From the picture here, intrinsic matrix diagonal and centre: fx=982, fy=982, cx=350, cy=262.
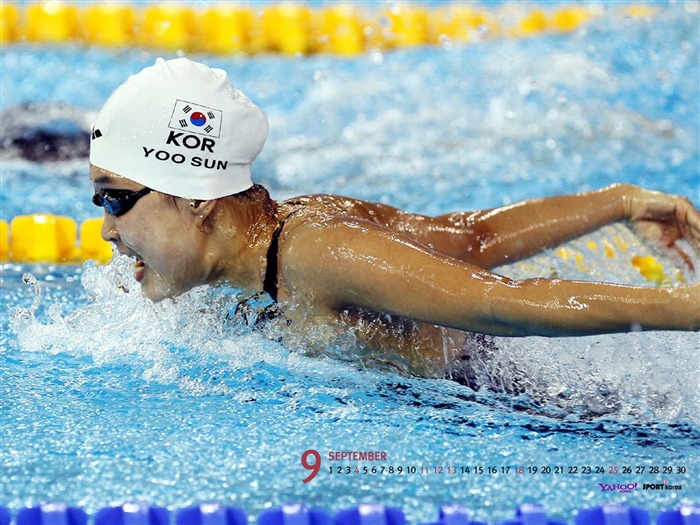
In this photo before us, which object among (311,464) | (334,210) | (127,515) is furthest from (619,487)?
(127,515)

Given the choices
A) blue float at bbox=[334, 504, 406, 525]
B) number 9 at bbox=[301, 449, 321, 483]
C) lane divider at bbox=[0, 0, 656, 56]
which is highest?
lane divider at bbox=[0, 0, 656, 56]

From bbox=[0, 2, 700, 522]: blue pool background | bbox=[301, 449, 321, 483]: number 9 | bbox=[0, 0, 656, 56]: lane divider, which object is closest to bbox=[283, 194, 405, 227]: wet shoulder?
bbox=[0, 2, 700, 522]: blue pool background

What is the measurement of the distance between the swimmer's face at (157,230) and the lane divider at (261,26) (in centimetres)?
430

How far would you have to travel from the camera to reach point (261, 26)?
21.6ft

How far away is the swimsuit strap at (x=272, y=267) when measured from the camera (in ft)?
7.41

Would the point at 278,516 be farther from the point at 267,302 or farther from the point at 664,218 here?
the point at 664,218

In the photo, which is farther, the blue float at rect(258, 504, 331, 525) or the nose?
the nose

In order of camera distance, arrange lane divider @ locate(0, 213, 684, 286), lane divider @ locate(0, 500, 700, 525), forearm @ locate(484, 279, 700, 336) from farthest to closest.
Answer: lane divider @ locate(0, 213, 684, 286), lane divider @ locate(0, 500, 700, 525), forearm @ locate(484, 279, 700, 336)

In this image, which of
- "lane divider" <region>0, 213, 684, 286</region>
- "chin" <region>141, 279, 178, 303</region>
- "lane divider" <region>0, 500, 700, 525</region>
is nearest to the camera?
"lane divider" <region>0, 500, 700, 525</region>

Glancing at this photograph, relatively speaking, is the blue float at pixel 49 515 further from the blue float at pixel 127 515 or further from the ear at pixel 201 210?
the ear at pixel 201 210

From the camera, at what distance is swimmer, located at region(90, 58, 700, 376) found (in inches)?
77.8

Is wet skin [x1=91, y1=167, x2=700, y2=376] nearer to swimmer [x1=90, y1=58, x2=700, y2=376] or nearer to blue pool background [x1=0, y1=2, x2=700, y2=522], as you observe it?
swimmer [x1=90, y1=58, x2=700, y2=376]

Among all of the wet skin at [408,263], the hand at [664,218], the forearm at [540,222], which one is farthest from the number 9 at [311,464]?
the hand at [664,218]

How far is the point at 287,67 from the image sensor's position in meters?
6.15
